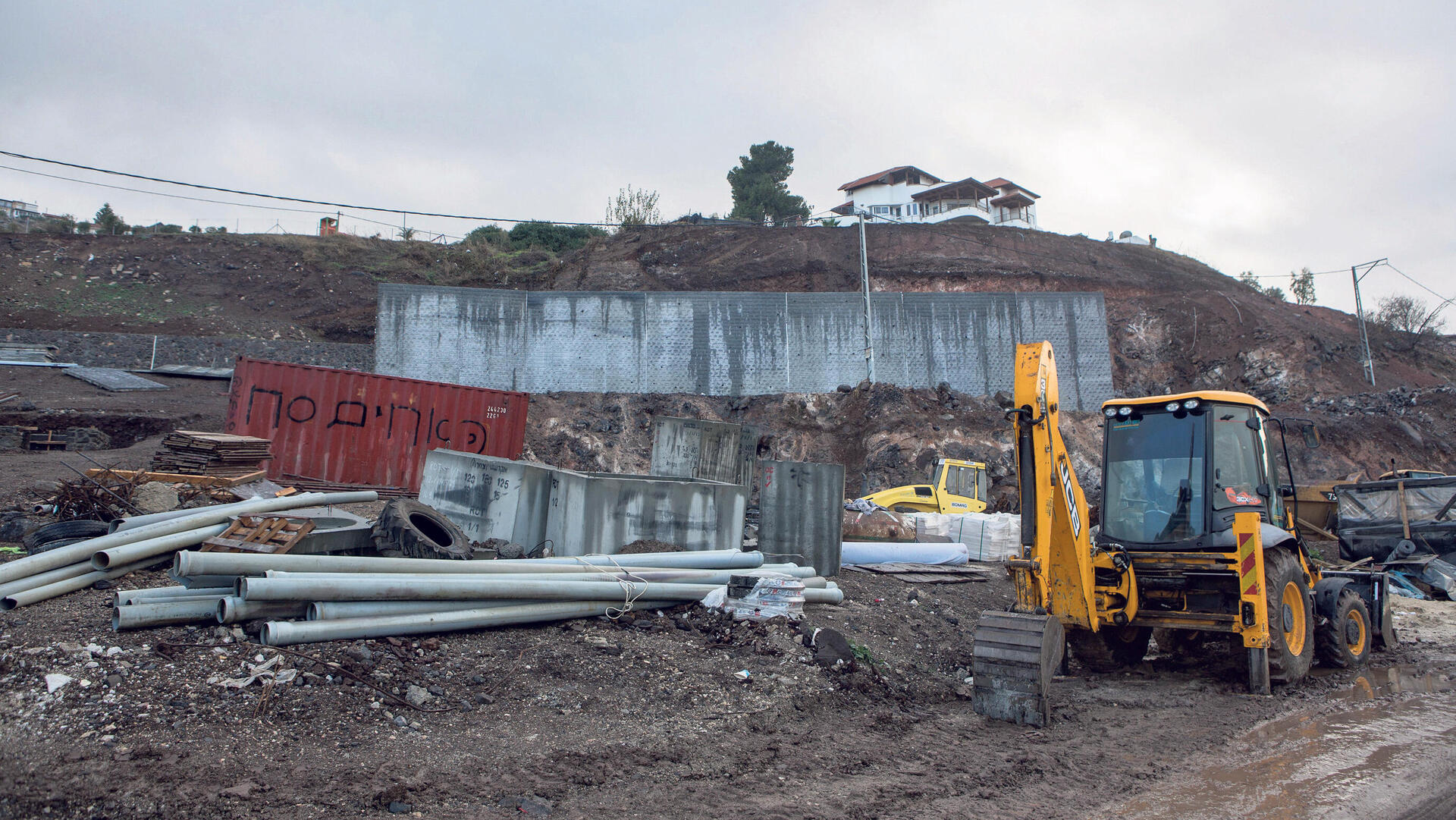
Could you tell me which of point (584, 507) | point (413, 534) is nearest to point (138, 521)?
point (413, 534)

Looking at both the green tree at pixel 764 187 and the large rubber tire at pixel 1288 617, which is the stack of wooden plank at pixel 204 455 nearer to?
the large rubber tire at pixel 1288 617

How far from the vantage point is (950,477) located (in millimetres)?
17484

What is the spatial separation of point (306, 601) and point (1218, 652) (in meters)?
8.22

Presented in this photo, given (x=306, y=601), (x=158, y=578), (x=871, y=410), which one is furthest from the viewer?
(x=871, y=410)

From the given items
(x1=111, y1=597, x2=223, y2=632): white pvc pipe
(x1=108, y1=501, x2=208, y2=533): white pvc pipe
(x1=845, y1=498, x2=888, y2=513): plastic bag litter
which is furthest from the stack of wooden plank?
(x1=845, y1=498, x2=888, y2=513): plastic bag litter

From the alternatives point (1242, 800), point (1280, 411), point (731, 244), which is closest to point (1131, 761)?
point (1242, 800)

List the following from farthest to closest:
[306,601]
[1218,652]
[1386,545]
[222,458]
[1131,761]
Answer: [1386,545]
[222,458]
[1218,652]
[306,601]
[1131,761]

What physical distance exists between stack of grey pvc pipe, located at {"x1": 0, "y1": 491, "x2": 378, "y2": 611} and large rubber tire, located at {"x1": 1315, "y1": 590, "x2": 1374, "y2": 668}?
32.3 feet

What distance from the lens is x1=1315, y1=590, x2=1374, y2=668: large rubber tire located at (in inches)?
320

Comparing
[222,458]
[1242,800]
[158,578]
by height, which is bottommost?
[1242,800]

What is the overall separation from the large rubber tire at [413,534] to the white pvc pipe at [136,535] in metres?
1.18

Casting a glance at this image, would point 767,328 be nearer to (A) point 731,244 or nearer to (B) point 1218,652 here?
(A) point 731,244

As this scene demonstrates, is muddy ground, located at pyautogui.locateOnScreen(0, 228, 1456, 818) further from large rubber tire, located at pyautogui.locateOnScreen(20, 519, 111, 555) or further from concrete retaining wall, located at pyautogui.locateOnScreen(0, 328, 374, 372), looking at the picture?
concrete retaining wall, located at pyautogui.locateOnScreen(0, 328, 374, 372)

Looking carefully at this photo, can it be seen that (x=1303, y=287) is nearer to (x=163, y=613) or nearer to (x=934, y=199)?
(x=934, y=199)
